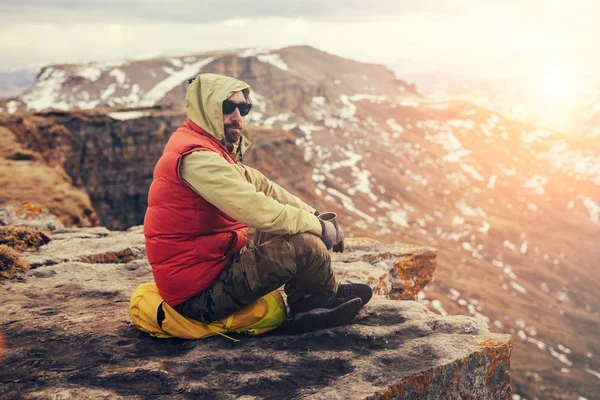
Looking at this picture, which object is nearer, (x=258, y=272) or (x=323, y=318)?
(x=258, y=272)

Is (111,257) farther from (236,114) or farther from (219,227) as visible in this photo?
(236,114)

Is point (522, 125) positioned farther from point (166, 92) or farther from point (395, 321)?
point (395, 321)

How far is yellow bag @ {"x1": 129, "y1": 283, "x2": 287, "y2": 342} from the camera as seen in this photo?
5336 millimetres

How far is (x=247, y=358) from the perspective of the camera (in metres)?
5.11

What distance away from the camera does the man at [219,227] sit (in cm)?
467

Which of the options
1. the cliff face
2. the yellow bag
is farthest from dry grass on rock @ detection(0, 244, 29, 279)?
the cliff face

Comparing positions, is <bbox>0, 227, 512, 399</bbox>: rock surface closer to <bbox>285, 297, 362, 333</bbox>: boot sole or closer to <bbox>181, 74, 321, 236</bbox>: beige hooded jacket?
<bbox>285, 297, 362, 333</bbox>: boot sole

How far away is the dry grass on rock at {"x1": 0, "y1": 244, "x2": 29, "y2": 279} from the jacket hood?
14.7ft

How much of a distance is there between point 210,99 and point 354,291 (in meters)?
2.85

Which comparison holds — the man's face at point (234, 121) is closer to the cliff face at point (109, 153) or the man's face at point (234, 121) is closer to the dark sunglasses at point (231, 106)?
the dark sunglasses at point (231, 106)

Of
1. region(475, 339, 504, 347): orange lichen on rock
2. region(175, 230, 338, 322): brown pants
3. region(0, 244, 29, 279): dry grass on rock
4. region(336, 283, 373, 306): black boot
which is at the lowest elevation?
region(0, 244, 29, 279): dry grass on rock

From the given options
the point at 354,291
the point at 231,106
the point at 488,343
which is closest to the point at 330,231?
the point at 354,291

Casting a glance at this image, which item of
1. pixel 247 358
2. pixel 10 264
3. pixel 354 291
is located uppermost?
pixel 354 291

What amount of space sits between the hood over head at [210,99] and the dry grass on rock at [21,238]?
5.89 meters
